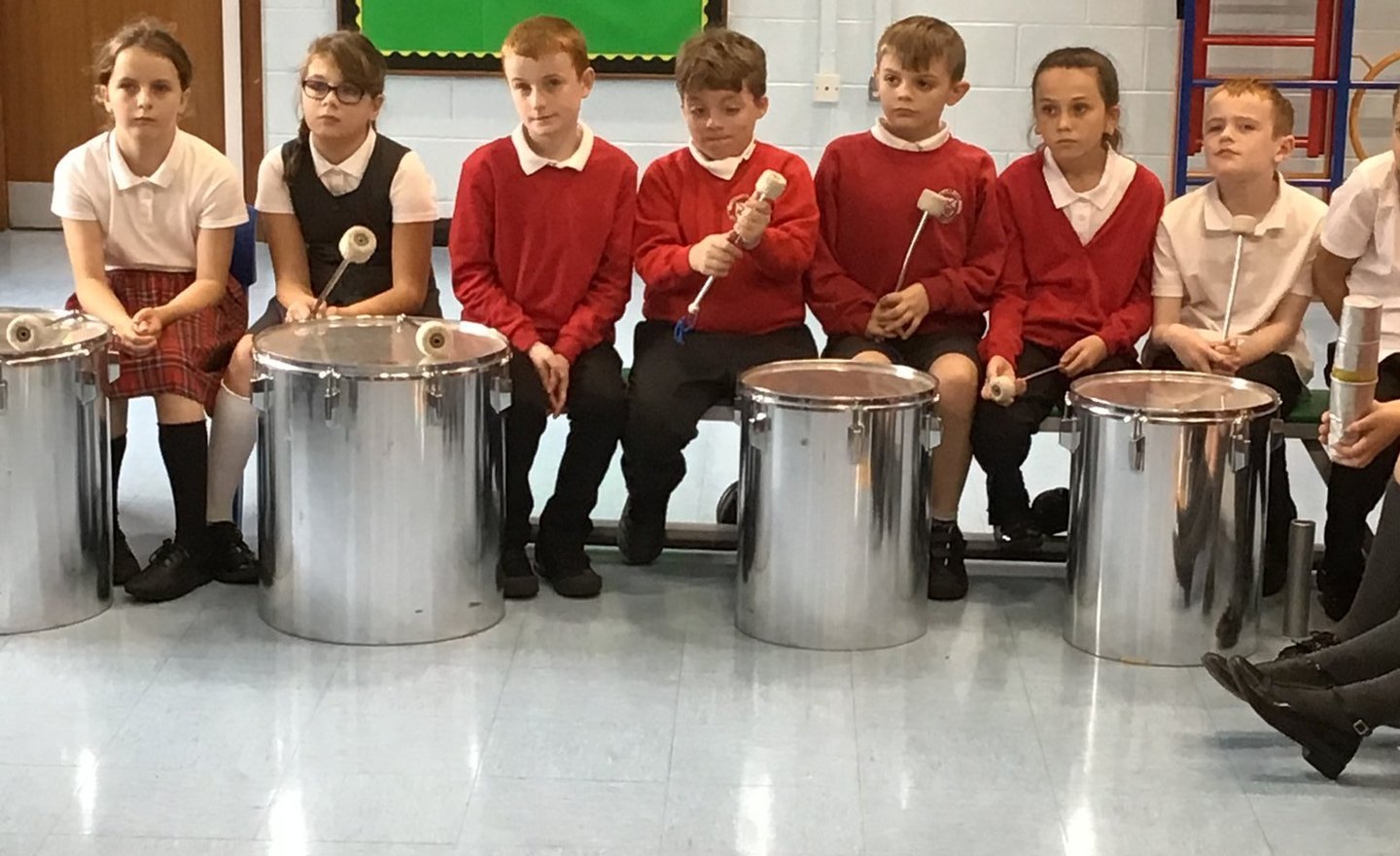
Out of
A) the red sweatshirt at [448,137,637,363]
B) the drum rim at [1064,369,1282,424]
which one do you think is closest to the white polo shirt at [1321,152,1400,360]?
the drum rim at [1064,369,1282,424]

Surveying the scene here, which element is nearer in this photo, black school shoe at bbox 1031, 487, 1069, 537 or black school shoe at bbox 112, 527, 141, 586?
black school shoe at bbox 112, 527, 141, 586

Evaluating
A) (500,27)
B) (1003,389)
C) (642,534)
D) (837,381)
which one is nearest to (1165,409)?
(1003,389)

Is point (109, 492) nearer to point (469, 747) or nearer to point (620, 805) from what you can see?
point (469, 747)

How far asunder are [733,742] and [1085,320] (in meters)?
1.02

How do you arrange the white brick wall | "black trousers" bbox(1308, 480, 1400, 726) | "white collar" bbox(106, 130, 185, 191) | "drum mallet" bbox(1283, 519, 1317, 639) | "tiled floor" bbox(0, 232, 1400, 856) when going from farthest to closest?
the white brick wall → "white collar" bbox(106, 130, 185, 191) → "drum mallet" bbox(1283, 519, 1317, 639) → "black trousers" bbox(1308, 480, 1400, 726) → "tiled floor" bbox(0, 232, 1400, 856)

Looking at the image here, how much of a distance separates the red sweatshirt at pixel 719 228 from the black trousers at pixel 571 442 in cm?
17

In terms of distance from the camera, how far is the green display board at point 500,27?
548 cm

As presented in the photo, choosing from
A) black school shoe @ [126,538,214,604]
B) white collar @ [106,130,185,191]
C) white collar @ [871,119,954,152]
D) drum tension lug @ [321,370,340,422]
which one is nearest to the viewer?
drum tension lug @ [321,370,340,422]

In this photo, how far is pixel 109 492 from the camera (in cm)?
270

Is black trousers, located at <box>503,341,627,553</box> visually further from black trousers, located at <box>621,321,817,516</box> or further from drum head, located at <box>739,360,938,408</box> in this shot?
drum head, located at <box>739,360,938,408</box>

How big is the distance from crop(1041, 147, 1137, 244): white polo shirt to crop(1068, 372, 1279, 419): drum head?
13.6 inches

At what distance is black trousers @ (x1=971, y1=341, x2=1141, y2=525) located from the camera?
277 centimetres

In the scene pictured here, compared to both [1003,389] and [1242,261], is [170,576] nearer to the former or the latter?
[1003,389]

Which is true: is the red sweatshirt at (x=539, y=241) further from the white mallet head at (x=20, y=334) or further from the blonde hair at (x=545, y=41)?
the white mallet head at (x=20, y=334)
